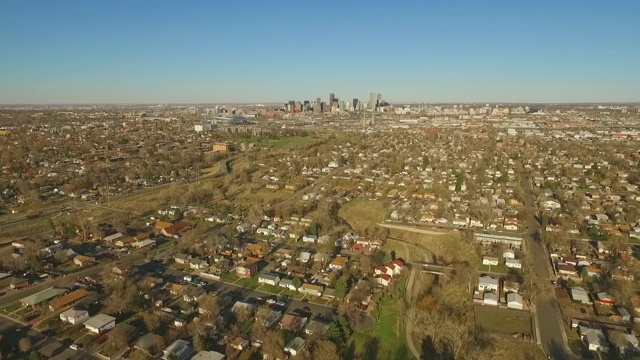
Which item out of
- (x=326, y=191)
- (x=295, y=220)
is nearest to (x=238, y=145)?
(x=326, y=191)

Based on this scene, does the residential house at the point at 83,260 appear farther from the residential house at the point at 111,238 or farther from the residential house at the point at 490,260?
the residential house at the point at 490,260

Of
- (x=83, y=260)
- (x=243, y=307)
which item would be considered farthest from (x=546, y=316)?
(x=83, y=260)

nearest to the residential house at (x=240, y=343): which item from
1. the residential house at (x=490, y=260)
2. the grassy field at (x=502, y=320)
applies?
the grassy field at (x=502, y=320)

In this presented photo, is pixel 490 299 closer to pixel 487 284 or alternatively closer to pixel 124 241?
pixel 487 284

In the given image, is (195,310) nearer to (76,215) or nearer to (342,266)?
(342,266)

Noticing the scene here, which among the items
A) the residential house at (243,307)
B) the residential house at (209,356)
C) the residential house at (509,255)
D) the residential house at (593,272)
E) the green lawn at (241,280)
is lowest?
the green lawn at (241,280)

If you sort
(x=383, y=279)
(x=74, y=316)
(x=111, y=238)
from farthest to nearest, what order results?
(x=111, y=238) → (x=383, y=279) → (x=74, y=316)
